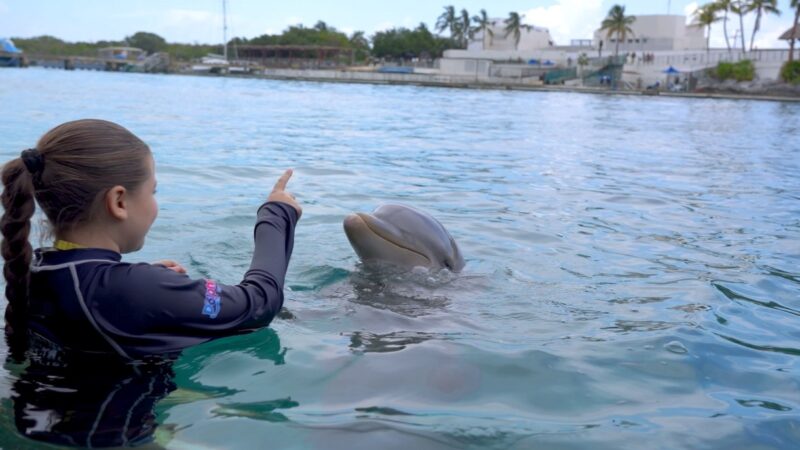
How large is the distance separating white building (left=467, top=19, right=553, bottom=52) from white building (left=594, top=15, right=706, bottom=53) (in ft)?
41.0

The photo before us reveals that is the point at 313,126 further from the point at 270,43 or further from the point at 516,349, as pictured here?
the point at 270,43

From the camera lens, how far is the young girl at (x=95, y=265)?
7.26ft

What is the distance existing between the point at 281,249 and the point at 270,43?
10891cm

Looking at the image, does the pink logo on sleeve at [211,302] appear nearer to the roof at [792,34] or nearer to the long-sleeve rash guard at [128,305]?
the long-sleeve rash guard at [128,305]

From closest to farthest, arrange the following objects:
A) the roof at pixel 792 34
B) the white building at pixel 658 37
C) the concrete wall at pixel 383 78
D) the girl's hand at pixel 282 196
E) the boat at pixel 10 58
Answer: the girl's hand at pixel 282 196 → the roof at pixel 792 34 → the concrete wall at pixel 383 78 → the white building at pixel 658 37 → the boat at pixel 10 58

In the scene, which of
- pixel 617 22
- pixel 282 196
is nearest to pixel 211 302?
pixel 282 196

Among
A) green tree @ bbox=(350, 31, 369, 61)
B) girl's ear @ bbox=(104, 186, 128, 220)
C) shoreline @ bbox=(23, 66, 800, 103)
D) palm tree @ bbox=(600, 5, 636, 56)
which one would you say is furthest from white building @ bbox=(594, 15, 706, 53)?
girl's ear @ bbox=(104, 186, 128, 220)

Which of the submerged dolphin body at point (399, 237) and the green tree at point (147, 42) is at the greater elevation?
the green tree at point (147, 42)

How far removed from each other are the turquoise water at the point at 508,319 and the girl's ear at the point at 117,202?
2.32ft

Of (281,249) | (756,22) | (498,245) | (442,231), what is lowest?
(498,245)

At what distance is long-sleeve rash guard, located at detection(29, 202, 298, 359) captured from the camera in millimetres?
2271

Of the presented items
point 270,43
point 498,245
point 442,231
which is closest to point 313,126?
point 498,245

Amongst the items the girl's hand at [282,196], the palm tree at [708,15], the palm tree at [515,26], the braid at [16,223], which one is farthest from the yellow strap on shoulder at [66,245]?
the palm tree at [515,26]

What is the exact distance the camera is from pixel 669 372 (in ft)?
10.7
